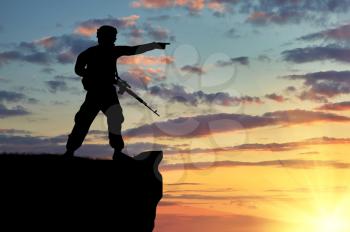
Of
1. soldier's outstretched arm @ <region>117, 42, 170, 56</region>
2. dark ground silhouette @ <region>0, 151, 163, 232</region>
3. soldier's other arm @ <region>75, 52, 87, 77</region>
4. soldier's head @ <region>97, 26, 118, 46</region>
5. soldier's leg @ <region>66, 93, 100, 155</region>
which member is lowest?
dark ground silhouette @ <region>0, 151, 163, 232</region>

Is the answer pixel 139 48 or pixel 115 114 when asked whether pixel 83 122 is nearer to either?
pixel 115 114

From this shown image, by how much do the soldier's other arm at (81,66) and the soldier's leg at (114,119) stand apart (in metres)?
1.10

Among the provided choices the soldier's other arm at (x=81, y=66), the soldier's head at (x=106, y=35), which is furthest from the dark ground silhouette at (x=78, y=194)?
the soldier's head at (x=106, y=35)

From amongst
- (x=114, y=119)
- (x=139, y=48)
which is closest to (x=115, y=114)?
(x=114, y=119)

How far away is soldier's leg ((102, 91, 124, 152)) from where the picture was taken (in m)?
18.6

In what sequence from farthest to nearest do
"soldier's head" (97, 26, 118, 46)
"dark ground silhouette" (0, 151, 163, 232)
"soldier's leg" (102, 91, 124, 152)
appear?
"soldier's leg" (102, 91, 124, 152) < "soldier's head" (97, 26, 118, 46) < "dark ground silhouette" (0, 151, 163, 232)

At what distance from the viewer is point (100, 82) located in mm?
18312

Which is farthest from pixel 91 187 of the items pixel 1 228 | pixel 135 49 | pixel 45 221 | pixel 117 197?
pixel 135 49

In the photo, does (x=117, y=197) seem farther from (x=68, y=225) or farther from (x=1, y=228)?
(x=1, y=228)

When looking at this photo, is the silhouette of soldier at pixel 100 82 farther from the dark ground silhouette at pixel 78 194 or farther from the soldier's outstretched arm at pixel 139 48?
the dark ground silhouette at pixel 78 194

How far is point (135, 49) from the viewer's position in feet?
61.5

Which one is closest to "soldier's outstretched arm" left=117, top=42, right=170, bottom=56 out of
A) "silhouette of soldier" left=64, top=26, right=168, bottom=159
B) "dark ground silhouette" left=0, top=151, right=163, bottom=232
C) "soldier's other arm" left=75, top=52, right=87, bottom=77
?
"silhouette of soldier" left=64, top=26, right=168, bottom=159

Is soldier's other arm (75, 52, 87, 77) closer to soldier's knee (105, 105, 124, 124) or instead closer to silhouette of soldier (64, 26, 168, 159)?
silhouette of soldier (64, 26, 168, 159)

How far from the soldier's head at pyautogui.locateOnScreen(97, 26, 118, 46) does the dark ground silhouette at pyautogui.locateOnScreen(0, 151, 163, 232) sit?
3659mm
